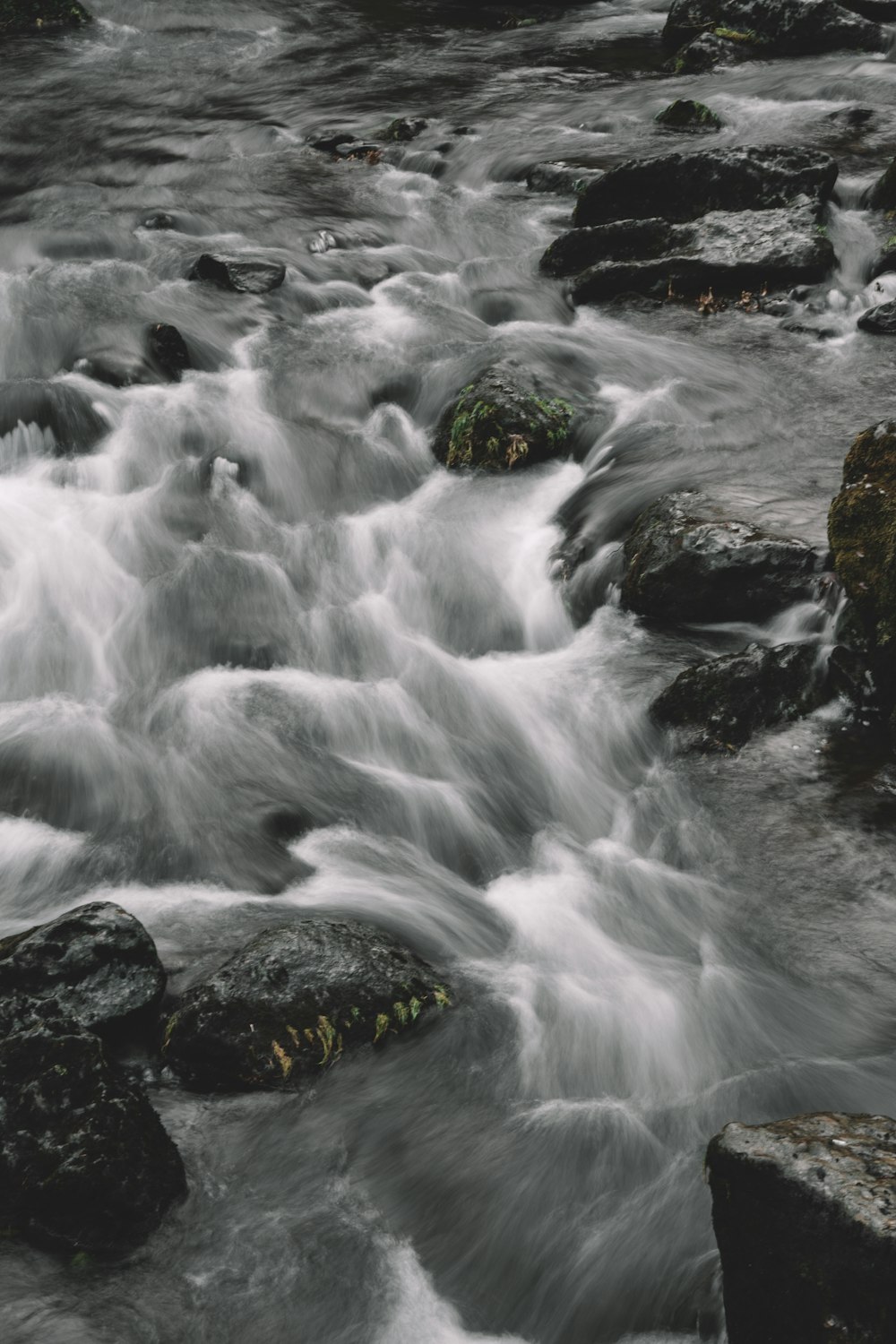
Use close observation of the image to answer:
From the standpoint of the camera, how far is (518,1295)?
387 centimetres

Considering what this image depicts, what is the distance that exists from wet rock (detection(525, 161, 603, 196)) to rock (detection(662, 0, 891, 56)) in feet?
15.9

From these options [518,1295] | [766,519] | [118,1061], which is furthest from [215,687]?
[518,1295]

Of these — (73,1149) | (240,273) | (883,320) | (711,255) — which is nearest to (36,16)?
(240,273)

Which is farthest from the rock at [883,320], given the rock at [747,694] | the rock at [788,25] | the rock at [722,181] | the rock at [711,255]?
the rock at [788,25]

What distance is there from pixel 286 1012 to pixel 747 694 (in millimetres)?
3015

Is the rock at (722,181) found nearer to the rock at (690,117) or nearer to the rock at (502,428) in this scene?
the rock at (690,117)

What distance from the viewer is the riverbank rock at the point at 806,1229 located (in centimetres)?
302

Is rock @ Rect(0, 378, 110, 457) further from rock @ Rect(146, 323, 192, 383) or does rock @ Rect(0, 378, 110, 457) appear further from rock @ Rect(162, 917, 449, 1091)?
rock @ Rect(162, 917, 449, 1091)

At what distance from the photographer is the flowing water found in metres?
4.05

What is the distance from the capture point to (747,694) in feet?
20.2

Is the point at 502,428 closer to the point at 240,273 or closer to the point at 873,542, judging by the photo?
the point at 873,542

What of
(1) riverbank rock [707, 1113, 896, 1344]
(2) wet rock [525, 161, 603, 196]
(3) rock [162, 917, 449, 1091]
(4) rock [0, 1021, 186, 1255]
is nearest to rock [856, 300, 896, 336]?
(2) wet rock [525, 161, 603, 196]

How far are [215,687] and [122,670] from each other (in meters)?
0.69

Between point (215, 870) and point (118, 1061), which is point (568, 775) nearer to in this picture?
point (215, 870)
